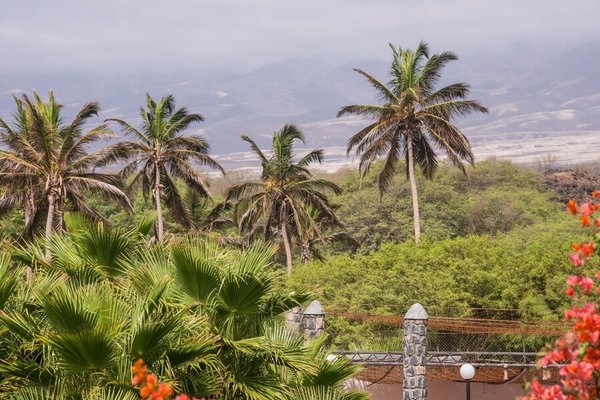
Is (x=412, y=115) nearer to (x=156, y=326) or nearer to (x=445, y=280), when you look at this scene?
(x=445, y=280)

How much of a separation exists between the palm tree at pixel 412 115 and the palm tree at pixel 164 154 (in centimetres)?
584

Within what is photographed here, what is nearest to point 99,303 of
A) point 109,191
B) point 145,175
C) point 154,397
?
point 154,397

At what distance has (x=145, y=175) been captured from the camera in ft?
124

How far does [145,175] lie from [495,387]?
1774 centimetres

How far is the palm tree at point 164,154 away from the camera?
3706cm

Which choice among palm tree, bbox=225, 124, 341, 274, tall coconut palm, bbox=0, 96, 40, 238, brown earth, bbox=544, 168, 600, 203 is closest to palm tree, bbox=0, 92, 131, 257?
tall coconut palm, bbox=0, 96, 40, 238

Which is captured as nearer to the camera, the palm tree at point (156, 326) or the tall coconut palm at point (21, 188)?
the palm tree at point (156, 326)

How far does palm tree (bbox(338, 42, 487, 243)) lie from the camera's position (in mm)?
38031

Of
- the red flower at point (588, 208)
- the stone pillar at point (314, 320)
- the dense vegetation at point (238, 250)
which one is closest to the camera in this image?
the red flower at point (588, 208)

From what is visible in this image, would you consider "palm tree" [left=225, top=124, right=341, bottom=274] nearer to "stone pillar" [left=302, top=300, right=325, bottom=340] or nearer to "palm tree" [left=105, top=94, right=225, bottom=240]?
"palm tree" [left=105, top=94, right=225, bottom=240]

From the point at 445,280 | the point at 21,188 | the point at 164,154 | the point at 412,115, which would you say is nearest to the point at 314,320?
the point at 445,280

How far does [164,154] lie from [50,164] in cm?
909

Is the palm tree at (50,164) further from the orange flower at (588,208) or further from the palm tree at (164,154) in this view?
the orange flower at (588,208)

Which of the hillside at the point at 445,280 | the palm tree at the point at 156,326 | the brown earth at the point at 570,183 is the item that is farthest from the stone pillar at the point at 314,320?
the brown earth at the point at 570,183
